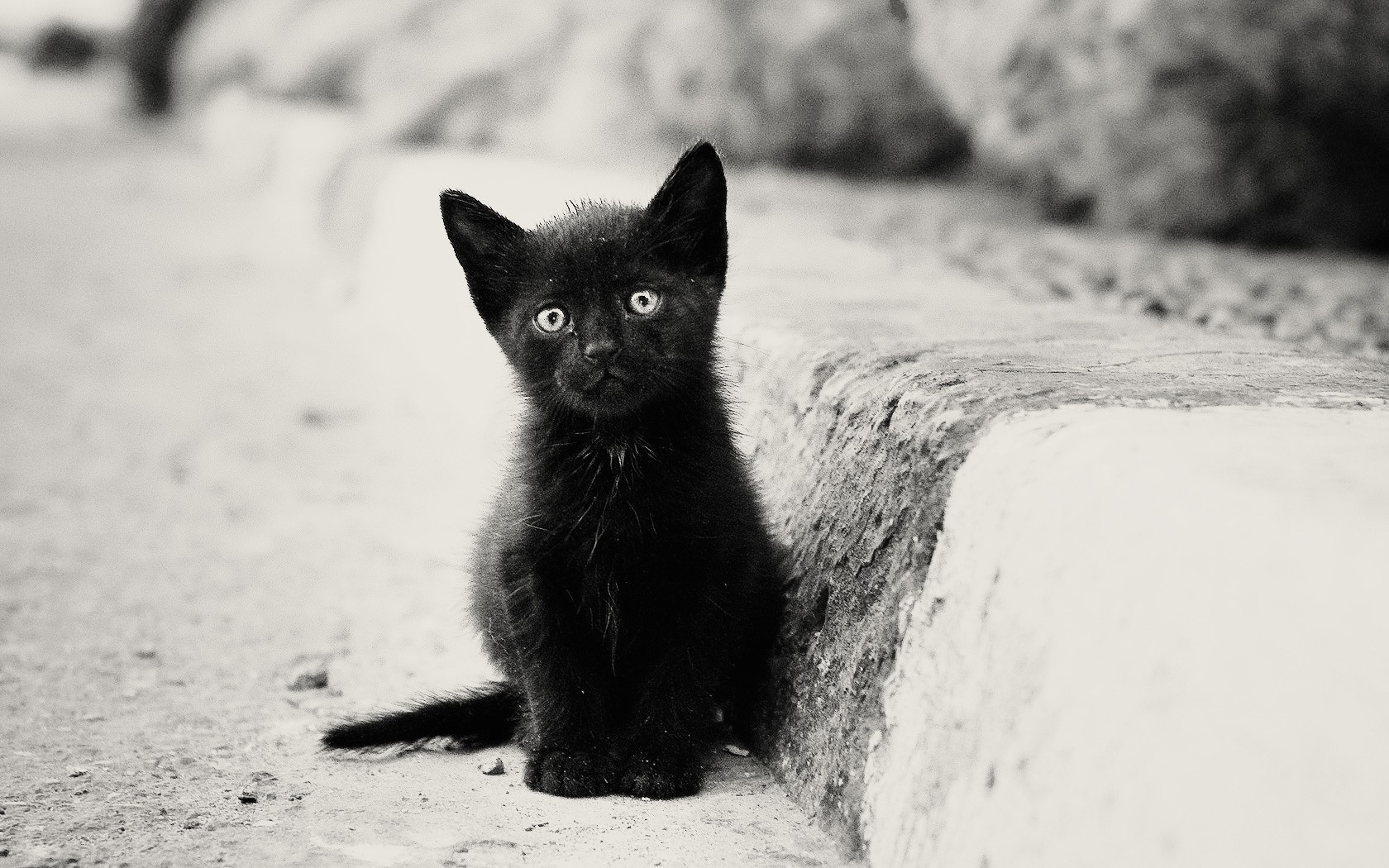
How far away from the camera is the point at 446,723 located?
7.79 ft

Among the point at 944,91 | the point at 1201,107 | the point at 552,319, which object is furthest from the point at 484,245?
the point at 944,91

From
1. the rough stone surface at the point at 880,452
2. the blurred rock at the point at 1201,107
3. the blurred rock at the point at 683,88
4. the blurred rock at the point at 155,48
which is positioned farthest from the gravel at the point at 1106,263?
the blurred rock at the point at 155,48

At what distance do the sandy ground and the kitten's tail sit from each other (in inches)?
2.0

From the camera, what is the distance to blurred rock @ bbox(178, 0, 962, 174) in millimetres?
6844

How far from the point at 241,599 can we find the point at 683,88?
433 centimetres

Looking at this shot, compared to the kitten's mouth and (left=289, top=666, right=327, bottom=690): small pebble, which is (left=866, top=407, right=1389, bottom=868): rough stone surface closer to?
the kitten's mouth

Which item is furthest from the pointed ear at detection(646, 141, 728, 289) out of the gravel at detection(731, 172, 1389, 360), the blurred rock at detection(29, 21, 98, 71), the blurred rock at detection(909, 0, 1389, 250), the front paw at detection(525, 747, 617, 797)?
the blurred rock at detection(29, 21, 98, 71)

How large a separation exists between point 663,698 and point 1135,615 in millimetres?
1025

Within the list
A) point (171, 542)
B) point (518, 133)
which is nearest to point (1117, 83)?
point (518, 133)

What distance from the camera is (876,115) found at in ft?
22.6

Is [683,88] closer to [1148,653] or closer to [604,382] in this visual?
[604,382]

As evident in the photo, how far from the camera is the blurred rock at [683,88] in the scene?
22.5 feet

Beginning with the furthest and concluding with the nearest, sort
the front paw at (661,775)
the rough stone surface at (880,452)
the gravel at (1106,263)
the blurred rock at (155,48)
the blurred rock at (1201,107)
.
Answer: the blurred rock at (155,48) → the blurred rock at (1201,107) → the gravel at (1106,263) → the front paw at (661,775) → the rough stone surface at (880,452)

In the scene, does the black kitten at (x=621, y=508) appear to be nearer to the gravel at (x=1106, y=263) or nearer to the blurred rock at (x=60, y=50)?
the gravel at (x=1106, y=263)
